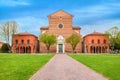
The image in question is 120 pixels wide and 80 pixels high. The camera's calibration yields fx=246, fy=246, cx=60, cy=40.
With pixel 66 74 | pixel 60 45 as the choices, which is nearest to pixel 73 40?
pixel 60 45

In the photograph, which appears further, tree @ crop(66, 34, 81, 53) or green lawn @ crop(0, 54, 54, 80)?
tree @ crop(66, 34, 81, 53)

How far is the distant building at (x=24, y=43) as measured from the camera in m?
75.8

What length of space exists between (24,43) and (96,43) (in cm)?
2228

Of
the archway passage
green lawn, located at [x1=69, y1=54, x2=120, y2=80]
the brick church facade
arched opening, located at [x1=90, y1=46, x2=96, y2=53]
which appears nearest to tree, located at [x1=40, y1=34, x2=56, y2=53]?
the brick church facade

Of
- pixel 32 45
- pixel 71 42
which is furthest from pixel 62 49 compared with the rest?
pixel 32 45

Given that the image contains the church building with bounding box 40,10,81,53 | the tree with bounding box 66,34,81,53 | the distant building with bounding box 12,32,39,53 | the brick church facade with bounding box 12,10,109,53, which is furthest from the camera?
the distant building with bounding box 12,32,39,53

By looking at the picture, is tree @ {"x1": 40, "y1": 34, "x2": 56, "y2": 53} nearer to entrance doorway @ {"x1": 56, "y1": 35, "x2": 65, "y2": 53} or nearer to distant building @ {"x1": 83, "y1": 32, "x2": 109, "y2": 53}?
entrance doorway @ {"x1": 56, "y1": 35, "x2": 65, "y2": 53}

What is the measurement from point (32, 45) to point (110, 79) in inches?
2568

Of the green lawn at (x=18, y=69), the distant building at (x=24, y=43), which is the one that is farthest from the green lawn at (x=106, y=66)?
the distant building at (x=24, y=43)

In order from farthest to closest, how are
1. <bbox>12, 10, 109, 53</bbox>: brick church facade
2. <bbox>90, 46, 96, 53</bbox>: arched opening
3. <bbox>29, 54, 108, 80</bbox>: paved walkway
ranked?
1. <bbox>90, 46, 96, 53</bbox>: arched opening
2. <bbox>12, 10, 109, 53</bbox>: brick church facade
3. <bbox>29, 54, 108, 80</bbox>: paved walkway

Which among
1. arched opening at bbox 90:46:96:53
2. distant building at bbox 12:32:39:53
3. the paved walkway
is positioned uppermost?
distant building at bbox 12:32:39:53

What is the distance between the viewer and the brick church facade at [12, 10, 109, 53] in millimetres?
73688

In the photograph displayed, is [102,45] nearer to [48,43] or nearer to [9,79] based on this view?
[48,43]

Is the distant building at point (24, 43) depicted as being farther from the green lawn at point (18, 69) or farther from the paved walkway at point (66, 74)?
the paved walkway at point (66, 74)
